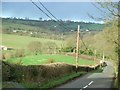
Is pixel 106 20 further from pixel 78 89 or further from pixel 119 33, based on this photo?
pixel 78 89

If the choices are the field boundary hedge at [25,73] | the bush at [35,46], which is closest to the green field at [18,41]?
the bush at [35,46]

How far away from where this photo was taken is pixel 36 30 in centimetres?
11919

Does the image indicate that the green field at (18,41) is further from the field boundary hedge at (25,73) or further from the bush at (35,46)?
the field boundary hedge at (25,73)

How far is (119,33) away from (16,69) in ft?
29.5

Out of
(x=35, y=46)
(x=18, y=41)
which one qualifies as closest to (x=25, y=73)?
(x=18, y=41)

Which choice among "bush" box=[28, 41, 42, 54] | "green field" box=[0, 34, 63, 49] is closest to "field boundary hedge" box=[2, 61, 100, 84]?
"green field" box=[0, 34, 63, 49]

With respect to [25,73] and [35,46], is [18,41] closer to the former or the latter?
[35,46]

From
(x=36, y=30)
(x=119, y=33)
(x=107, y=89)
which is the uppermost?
(x=36, y=30)

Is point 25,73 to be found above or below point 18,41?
below

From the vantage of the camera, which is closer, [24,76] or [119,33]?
[119,33]

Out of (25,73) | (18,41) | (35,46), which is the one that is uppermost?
(18,41)

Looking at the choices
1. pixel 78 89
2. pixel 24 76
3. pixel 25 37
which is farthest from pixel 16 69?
pixel 25 37

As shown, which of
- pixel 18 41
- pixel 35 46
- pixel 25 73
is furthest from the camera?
pixel 35 46

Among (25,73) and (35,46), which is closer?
(25,73)
